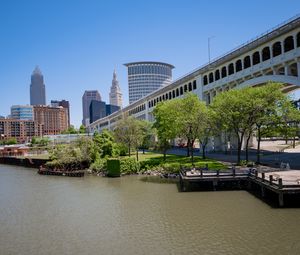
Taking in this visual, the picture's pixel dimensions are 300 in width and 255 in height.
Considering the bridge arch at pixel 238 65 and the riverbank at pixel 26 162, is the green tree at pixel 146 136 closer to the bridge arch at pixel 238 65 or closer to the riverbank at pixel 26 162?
the bridge arch at pixel 238 65

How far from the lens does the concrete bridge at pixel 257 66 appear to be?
53222mm

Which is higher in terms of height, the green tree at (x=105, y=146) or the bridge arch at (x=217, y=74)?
the bridge arch at (x=217, y=74)

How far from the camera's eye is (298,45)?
168 ft

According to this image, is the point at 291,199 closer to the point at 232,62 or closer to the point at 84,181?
the point at 84,181

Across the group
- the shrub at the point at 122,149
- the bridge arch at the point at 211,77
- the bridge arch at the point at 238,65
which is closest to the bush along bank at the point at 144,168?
the shrub at the point at 122,149

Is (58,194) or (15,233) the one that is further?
(58,194)

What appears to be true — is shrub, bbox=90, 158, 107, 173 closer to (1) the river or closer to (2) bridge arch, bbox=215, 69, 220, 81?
(1) the river

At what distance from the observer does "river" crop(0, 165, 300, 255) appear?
79.0 feet

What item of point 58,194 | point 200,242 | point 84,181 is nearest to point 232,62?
point 84,181

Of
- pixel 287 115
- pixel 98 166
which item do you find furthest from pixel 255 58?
pixel 98 166

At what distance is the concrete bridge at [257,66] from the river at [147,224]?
2451 cm

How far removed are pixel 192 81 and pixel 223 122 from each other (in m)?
34.5

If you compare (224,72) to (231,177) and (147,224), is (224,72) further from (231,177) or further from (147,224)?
(147,224)

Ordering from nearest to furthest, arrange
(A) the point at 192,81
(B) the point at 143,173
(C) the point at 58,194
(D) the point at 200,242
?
1. (D) the point at 200,242
2. (C) the point at 58,194
3. (B) the point at 143,173
4. (A) the point at 192,81
